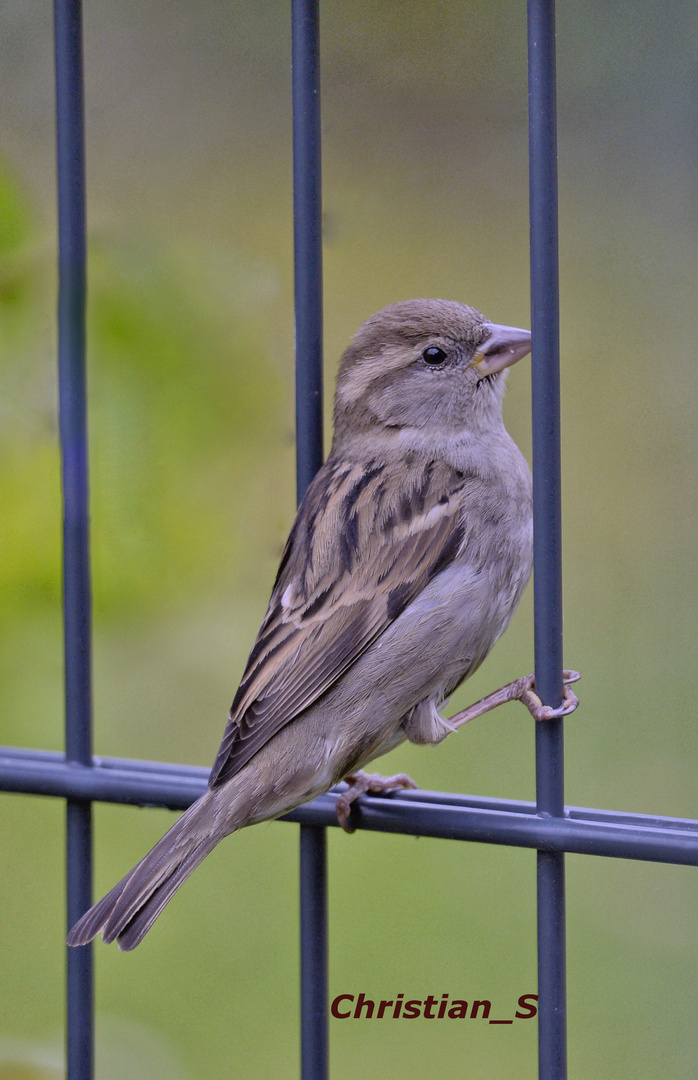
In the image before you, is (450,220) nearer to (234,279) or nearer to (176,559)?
(234,279)

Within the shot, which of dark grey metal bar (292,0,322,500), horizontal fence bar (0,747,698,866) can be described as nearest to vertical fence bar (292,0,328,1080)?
dark grey metal bar (292,0,322,500)

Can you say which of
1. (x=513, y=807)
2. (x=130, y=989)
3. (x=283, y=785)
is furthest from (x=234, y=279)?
(x=130, y=989)

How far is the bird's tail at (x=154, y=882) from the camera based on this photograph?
5.47ft

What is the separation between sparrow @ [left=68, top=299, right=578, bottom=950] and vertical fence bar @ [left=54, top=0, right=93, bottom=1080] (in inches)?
4.9

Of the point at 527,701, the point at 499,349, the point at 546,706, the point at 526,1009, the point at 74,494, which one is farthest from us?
the point at 499,349

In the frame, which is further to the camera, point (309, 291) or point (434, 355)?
point (434, 355)

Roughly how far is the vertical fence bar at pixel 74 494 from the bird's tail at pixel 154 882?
0.41 feet

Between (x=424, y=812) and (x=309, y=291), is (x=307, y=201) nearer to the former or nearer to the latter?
(x=309, y=291)

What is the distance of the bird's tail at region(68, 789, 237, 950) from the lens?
1668mm

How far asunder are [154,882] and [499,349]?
1.08 m

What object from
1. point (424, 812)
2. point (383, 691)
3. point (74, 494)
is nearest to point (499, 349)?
point (383, 691)

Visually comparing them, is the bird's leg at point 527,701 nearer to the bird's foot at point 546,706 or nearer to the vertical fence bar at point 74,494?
the bird's foot at point 546,706

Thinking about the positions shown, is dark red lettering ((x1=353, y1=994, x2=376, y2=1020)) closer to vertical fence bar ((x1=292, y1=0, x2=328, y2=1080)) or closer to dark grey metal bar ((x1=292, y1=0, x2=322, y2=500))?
vertical fence bar ((x1=292, y1=0, x2=328, y2=1080))

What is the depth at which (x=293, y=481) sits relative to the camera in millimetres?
2631
